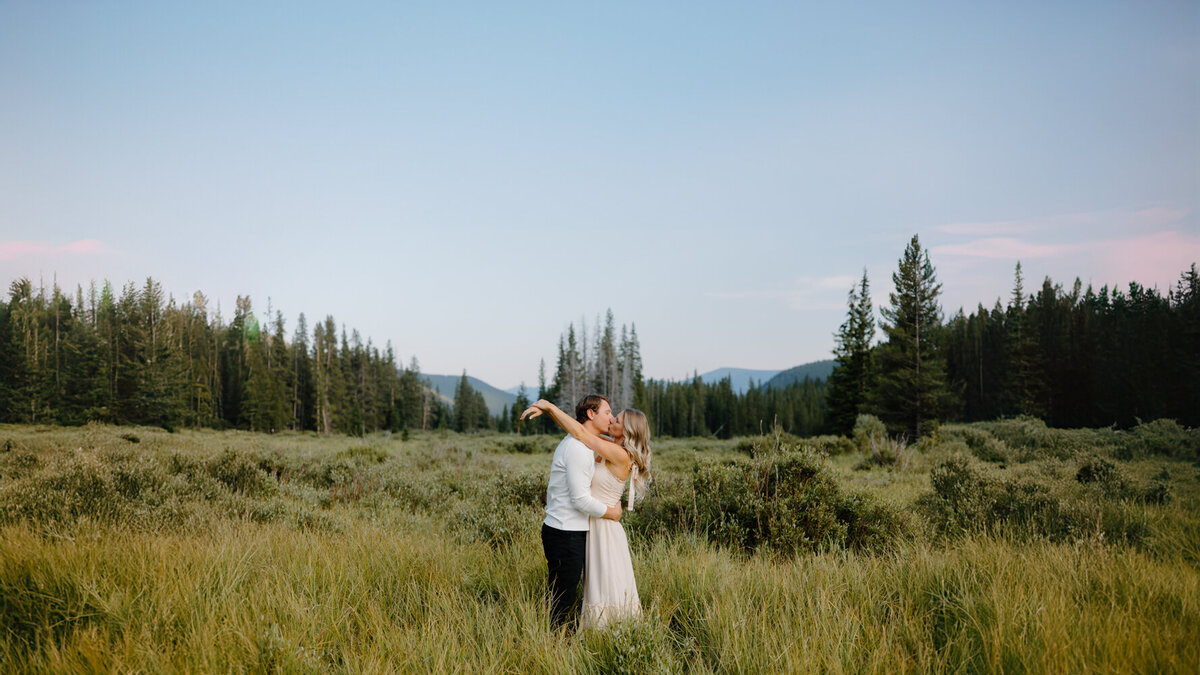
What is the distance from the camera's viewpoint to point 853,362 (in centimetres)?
4541

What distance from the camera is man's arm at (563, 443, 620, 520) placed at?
4117 millimetres

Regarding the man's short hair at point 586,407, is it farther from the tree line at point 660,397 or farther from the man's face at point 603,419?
the tree line at point 660,397

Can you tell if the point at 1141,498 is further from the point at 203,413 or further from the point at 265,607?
the point at 203,413

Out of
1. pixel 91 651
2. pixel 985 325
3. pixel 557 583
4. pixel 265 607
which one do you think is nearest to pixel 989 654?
pixel 557 583

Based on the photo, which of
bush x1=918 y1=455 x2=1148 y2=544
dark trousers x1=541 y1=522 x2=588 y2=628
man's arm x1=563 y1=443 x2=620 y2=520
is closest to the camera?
man's arm x1=563 y1=443 x2=620 y2=520

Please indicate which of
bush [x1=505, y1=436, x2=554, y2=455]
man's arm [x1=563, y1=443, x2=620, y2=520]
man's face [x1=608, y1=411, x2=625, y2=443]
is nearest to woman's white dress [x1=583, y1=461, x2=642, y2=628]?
man's arm [x1=563, y1=443, x2=620, y2=520]

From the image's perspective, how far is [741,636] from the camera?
11.0 ft

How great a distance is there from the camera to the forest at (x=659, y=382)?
39.5m

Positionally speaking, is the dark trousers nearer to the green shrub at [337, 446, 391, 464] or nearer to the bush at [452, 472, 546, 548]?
the bush at [452, 472, 546, 548]

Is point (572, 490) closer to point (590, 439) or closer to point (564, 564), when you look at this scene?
point (590, 439)

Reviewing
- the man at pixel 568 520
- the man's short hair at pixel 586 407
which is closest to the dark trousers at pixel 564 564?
the man at pixel 568 520

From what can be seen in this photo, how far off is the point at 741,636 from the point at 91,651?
3.66 meters

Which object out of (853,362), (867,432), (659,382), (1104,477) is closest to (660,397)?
(659,382)

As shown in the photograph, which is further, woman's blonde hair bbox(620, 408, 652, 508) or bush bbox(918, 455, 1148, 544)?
bush bbox(918, 455, 1148, 544)
